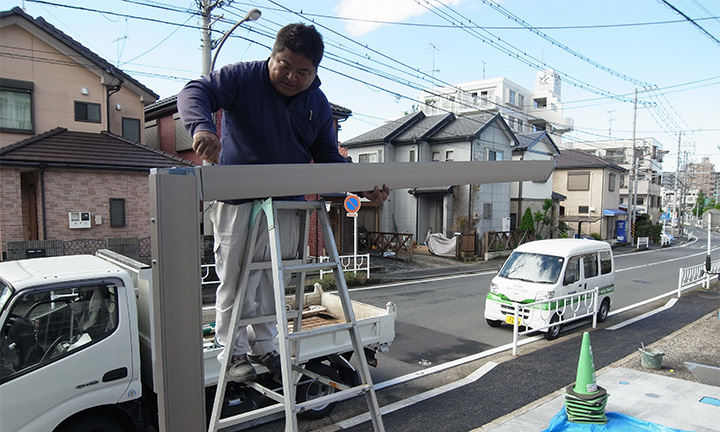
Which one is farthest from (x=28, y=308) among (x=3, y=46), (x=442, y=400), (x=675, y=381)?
(x=3, y=46)

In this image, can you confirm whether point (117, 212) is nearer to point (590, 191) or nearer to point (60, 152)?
point (60, 152)

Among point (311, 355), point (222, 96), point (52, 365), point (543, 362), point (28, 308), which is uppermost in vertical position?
point (222, 96)

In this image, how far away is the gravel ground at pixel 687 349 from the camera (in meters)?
6.38

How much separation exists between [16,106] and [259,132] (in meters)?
15.2

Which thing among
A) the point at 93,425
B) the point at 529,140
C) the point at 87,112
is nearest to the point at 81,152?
the point at 87,112

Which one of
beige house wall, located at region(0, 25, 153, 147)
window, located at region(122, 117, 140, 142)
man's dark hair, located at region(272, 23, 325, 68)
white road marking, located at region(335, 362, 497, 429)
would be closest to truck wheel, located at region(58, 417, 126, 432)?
white road marking, located at region(335, 362, 497, 429)

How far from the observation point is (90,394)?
3504 mm

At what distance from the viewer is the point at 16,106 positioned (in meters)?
13.3

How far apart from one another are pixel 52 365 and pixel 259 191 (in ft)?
9.41

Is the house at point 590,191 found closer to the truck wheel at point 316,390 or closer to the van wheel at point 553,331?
the van wheel at point 553,331

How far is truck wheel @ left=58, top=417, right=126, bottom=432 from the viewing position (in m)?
3.42

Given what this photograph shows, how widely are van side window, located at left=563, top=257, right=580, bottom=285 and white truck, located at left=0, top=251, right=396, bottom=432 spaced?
7.35 meters

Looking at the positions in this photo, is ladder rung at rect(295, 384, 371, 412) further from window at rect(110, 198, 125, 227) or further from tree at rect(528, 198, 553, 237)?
tree at rect(528, 198, 553, 237)

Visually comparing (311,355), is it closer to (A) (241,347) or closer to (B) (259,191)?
(A) (241,347)
